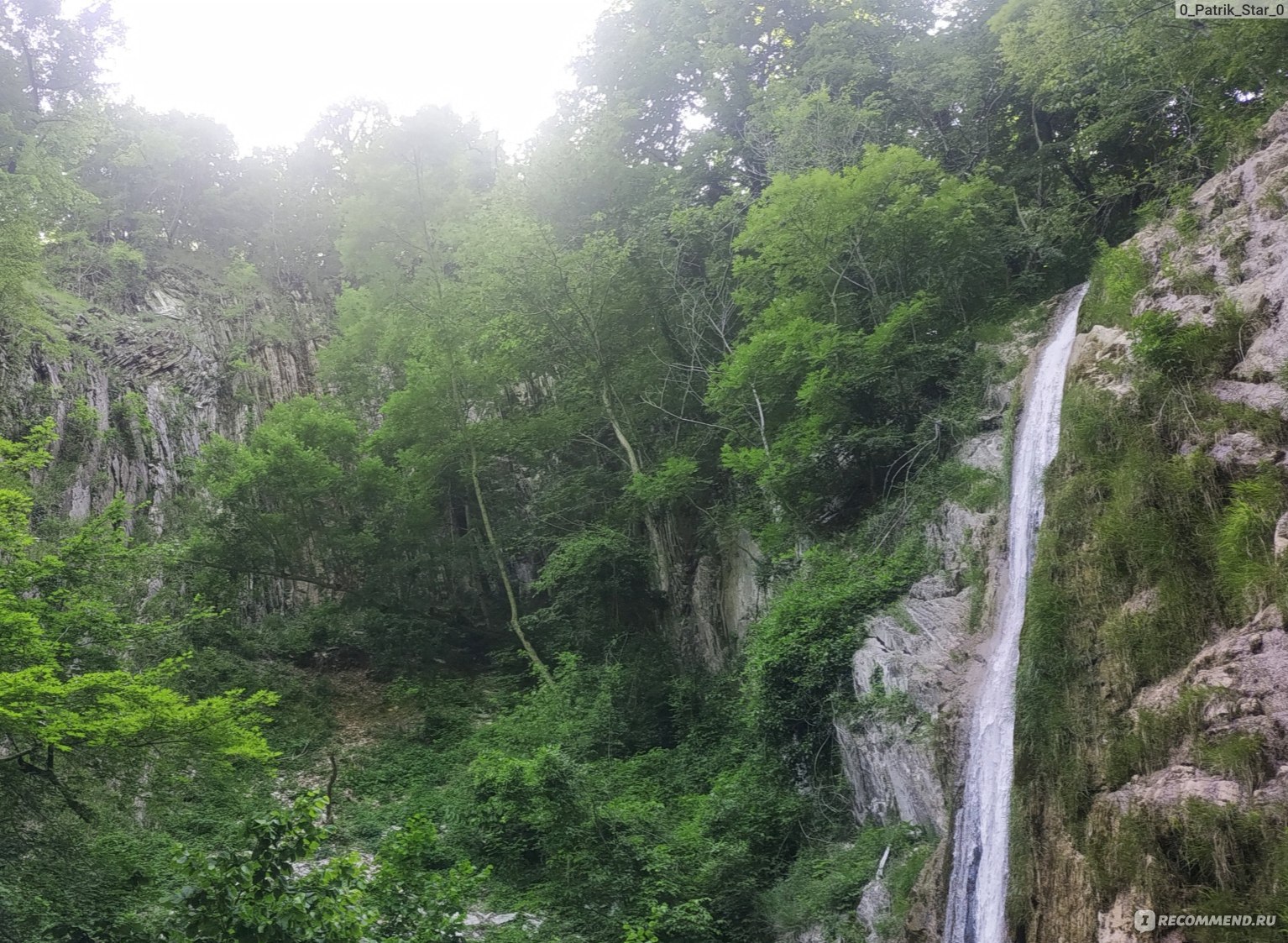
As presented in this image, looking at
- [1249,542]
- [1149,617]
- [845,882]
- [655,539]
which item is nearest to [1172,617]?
[1149,617]

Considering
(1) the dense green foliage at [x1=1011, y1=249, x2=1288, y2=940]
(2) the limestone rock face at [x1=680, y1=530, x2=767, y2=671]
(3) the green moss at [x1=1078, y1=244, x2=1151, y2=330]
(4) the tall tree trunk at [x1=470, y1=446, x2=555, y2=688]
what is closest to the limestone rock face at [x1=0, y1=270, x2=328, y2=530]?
(4) the tall tree trunk at [x1=470, y1=446, x2=555, y2=688]

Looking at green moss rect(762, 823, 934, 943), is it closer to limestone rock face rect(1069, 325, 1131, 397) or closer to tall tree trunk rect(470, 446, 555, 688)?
limestone rock face rect(1069, 325, 1131, 397)

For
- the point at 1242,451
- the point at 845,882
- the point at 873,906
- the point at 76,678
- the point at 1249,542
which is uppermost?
the point at 1242,451

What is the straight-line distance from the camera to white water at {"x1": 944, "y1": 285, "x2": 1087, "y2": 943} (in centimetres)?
673

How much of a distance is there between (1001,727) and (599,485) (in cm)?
1054

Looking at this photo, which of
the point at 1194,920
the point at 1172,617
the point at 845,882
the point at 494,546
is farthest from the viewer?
the point at 494,546

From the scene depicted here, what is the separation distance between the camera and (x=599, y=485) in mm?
17000

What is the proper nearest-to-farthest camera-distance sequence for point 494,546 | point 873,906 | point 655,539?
point 873,906, point 655,539, point 494,546

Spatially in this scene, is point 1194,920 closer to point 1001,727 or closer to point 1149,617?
point 1149,617

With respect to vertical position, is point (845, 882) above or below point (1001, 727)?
below

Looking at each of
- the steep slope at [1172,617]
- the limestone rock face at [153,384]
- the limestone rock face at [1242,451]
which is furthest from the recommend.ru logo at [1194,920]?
the limestone rock face at [153,384]

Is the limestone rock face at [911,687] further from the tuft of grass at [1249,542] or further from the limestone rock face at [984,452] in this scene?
the tuft of grass at [1249,542]

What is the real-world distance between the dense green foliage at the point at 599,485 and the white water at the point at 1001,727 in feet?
1.49

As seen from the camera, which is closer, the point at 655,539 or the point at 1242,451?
the point at 1242,451
